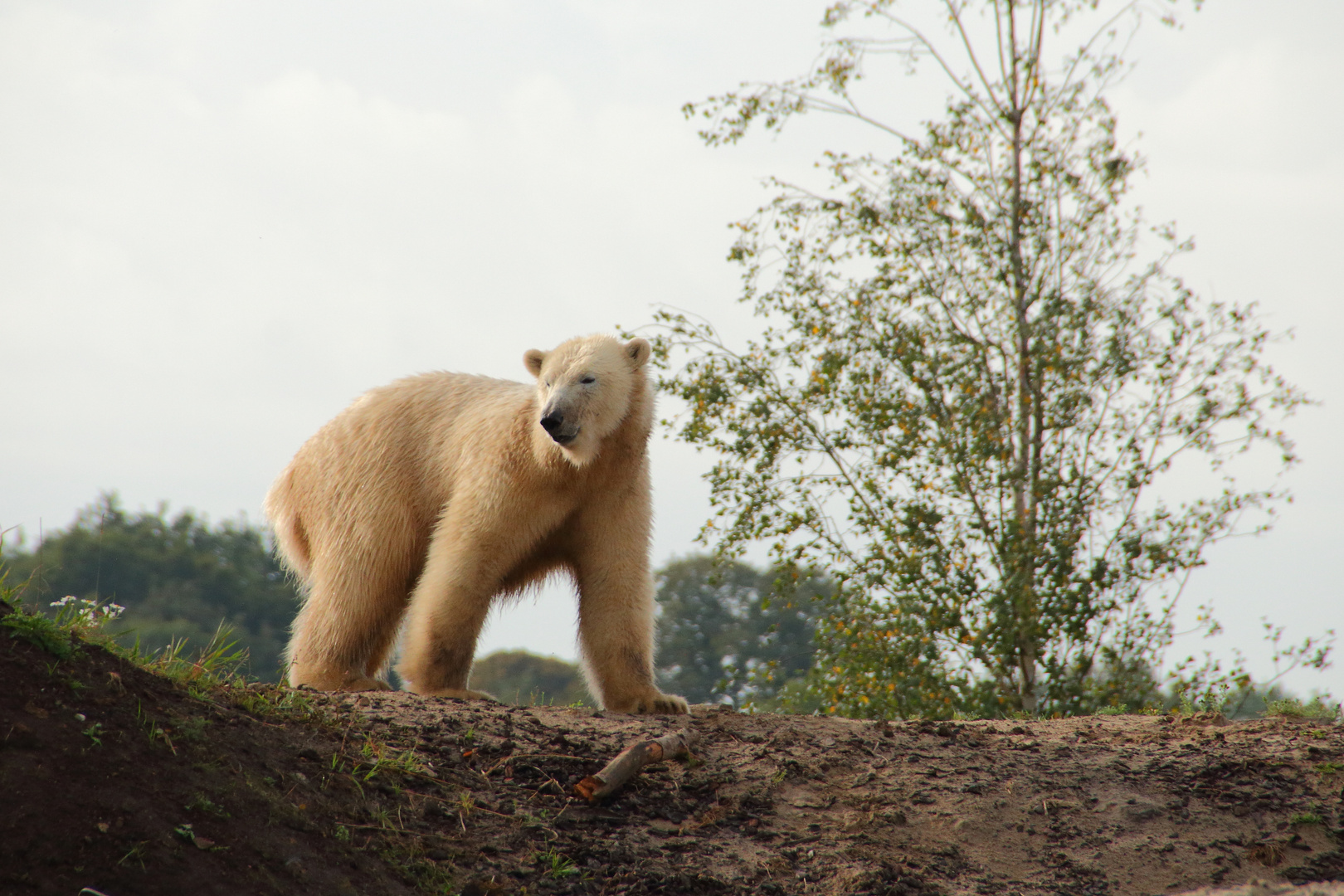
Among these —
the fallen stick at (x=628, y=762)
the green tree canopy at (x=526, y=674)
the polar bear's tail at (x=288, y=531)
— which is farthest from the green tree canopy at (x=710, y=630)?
the fallen stick at (x=628, y=762)

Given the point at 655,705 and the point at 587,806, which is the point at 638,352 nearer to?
the point at 655,705

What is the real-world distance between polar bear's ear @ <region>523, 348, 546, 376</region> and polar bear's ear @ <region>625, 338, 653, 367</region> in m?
0.49

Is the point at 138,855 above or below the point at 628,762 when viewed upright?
below

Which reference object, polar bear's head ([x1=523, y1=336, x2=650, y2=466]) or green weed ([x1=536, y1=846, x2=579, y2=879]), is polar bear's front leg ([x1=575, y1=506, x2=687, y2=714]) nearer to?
polar bear's head ([x1=523, y1=336, x2=650, y2=466])

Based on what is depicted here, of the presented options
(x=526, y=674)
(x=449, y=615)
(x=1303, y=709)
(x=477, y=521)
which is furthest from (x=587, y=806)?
(x=526, y=674)

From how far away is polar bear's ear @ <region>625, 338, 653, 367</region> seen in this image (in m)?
6.11

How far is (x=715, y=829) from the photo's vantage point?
4004 mm

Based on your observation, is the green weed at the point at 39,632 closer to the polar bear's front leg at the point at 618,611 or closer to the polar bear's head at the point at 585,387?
the polar bear's head at the point at 585,387

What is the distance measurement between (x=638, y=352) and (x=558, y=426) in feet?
3.22

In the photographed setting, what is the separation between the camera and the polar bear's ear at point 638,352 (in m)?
6.11

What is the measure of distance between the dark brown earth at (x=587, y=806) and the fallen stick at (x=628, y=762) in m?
0.06

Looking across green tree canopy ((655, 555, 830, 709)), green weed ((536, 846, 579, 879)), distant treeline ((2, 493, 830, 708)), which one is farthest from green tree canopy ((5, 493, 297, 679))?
green weed ((536, 846, 579, 879))

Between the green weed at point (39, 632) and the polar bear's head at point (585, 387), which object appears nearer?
the green weed at point (39, 632)

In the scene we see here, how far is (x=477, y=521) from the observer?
5691 millimetres
